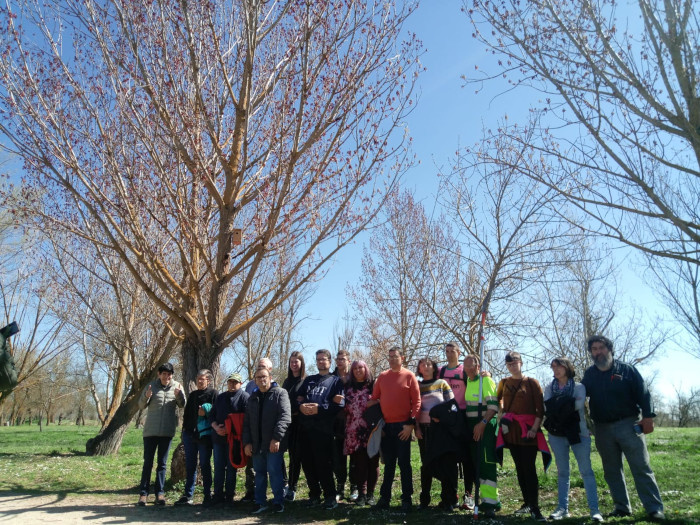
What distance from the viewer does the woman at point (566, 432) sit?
18.2ft

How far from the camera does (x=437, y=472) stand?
20.4 feet

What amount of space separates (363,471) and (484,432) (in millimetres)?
1620

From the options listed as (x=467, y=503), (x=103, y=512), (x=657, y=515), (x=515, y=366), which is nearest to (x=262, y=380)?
(x=103, y=512)

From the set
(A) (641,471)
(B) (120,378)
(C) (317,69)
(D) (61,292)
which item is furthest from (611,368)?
(D) (61,292)

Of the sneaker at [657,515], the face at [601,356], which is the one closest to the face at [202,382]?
the face at [601,356]

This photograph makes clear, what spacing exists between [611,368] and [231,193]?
Result: 18.5 ft

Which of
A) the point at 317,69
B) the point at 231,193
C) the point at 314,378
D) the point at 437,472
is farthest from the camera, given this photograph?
the point at 231,193

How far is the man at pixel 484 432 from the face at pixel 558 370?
2.43 ft

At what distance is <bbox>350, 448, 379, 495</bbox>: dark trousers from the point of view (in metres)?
6.59

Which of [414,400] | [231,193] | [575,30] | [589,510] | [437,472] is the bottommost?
[589,510]

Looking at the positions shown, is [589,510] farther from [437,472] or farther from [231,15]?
[231,15]

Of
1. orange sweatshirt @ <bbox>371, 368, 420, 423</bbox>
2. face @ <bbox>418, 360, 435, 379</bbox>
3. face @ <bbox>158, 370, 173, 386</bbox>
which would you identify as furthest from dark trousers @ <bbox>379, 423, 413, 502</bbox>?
face @ <bbox>158, 370, 173, 386</bbox>

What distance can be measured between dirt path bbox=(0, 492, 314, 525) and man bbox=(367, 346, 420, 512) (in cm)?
128

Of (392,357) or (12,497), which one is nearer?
(392,357)
